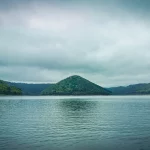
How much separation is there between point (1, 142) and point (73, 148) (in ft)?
45.4

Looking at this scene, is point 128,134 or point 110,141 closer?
point 110,141

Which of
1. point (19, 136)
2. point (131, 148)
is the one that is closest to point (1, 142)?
point (19, 136)

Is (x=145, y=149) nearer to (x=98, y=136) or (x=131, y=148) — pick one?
(x=131, y=148)

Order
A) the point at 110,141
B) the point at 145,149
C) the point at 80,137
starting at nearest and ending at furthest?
the point at 145,149 → the point at 110,141 → the point at 80,137

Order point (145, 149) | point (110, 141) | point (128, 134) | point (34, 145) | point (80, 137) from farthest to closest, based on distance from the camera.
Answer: point (128, 134)
point (80, 137)
point (110, 141)
point (34, 145)
point (145, 149)

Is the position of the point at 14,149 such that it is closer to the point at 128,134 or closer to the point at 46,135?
the point at 46,135

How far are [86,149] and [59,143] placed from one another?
637 cm

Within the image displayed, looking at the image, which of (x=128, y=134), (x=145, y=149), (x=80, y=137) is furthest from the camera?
(x=128, y=134)

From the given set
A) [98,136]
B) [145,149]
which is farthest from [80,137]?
[145,149]

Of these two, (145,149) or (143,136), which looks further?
(143,136)

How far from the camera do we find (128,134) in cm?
5291

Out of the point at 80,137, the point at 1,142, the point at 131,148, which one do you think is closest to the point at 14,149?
the point at 1,142

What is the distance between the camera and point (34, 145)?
A: 1650 inches

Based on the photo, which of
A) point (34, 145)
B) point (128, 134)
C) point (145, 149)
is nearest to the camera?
point (145, 149)
